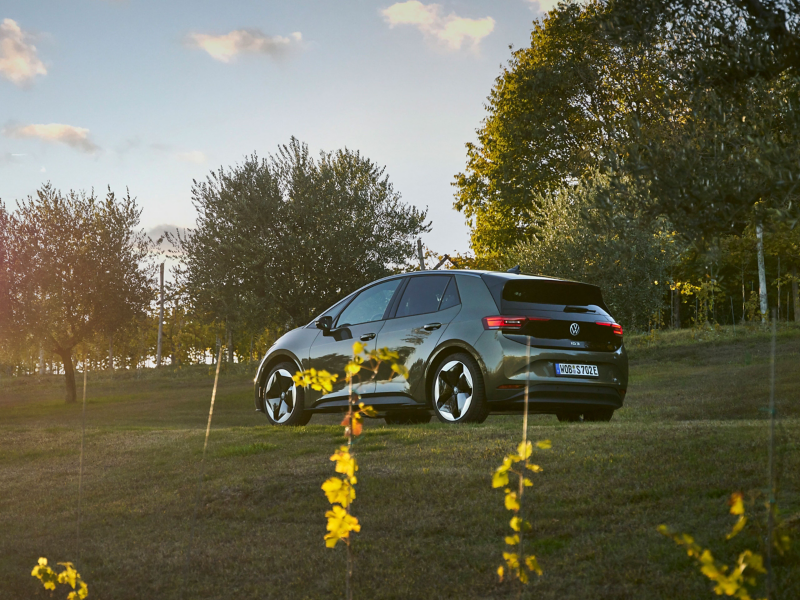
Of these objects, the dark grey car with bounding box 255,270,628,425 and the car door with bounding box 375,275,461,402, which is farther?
the car door with bounding box 375,275,461,402

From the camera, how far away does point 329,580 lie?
4.85m

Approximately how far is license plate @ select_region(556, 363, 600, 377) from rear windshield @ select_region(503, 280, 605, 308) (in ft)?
2.30

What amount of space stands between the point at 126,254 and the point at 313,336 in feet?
77.8

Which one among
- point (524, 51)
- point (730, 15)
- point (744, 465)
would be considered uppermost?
point (524, 51)

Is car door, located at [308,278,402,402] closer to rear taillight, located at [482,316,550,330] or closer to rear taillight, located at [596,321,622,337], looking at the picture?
rear taillight, located at [482,316,550,330]

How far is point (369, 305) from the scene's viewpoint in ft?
33.7

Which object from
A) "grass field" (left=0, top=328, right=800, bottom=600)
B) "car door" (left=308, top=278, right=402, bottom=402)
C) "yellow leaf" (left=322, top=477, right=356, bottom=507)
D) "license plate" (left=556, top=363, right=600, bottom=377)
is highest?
"car door" (left=308, top=278, right=402, bottom=402)

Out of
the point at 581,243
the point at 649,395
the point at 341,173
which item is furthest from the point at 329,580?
the point at 341,173

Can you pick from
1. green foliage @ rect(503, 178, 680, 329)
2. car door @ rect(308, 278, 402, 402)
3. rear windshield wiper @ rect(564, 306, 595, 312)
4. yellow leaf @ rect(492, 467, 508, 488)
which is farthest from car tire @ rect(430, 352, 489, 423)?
green foliage @ rect(503, 178, 680, 329)

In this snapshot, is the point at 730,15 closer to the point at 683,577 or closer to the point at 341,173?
the point at 683,577

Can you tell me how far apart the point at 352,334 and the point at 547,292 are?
8.48ft

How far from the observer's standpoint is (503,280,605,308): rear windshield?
28.5ft

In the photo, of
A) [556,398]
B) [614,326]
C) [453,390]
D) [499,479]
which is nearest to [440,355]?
[453,390]

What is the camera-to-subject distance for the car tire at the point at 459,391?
8617 millimetres
